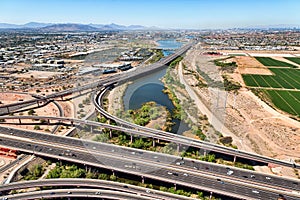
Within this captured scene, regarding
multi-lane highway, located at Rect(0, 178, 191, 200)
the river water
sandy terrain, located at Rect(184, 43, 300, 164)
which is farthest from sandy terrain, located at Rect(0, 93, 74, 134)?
sandy terrain, located at Rect(184, 43, 300, 164)

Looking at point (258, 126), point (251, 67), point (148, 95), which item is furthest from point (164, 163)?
point (251, 67)

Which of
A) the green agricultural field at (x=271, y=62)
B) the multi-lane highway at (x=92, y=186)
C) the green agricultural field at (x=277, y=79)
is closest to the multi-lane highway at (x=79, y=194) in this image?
the multi-lane highway at (x=92, y=186)

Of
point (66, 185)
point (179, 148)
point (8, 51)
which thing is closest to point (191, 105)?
point (179, 148)

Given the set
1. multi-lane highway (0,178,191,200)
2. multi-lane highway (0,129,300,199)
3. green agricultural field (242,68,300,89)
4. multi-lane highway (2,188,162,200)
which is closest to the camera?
multi-lane highway (2,188,162,200)

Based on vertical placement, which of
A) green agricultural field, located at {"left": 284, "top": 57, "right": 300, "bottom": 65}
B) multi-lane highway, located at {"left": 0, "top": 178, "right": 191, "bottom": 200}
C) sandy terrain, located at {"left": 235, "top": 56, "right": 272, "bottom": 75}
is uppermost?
green agricultural field, located at {"left": 284, "top": 57, "right": 300, "bottom": 65}

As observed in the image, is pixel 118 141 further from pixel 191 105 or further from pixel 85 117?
pixel 191 105

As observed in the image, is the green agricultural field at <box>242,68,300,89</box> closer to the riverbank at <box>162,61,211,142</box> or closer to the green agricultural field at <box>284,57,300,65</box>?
the green agricultural field at <box>284,57,300,65</box>

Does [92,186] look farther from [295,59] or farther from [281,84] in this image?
[295,59]

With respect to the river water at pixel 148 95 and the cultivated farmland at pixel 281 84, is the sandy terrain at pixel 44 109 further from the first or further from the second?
the cultivated farmland at pixel 281 84
